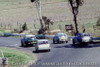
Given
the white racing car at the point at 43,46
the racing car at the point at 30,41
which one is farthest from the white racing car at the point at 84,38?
the racing car at the point at 30,41

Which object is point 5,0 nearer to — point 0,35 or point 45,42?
point 0,35

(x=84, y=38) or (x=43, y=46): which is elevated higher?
(x=84, y=38)

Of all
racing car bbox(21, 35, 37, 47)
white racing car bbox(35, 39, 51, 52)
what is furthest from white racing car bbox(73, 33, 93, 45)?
racing car bbox(21, 35, 37, 47)

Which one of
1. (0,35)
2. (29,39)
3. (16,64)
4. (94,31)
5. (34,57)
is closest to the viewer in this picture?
(16,64)

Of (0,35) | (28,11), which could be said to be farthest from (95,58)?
(28,11)

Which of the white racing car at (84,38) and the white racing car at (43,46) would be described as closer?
the white racing car at (43,46)

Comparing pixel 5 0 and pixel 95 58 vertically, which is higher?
pixel 5 0

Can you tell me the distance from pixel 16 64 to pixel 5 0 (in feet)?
415

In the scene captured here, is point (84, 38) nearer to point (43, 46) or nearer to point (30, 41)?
point (43, 46)

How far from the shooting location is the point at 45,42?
1405 inches

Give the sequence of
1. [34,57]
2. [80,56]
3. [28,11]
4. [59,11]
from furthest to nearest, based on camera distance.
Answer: [28,11]
[59,11]
[34,57]
[80,56]

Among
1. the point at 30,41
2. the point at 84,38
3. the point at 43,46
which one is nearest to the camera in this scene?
the point at 43,46

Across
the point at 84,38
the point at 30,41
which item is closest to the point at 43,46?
the point at 84,38

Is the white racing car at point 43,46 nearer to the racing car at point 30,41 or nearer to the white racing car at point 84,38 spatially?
the white racing car at point 84,38
